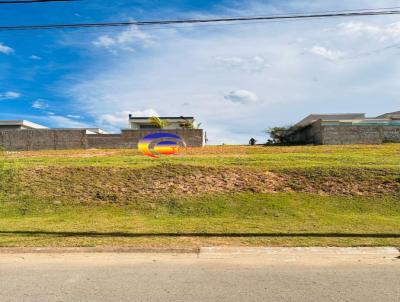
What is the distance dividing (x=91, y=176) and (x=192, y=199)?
432cm

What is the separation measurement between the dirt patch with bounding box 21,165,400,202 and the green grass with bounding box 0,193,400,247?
1.97ft

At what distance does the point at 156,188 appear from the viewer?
13.4 meters

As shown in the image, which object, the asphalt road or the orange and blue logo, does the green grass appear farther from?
the orange and blue logo

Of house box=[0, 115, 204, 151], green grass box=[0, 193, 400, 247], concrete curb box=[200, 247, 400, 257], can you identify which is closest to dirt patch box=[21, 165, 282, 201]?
green grass box=[0, 193, 400, 247]

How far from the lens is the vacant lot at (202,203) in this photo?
8422mm

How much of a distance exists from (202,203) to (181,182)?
200 cm

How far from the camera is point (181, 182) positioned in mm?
13828

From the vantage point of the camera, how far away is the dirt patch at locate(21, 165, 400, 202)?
12906 mm

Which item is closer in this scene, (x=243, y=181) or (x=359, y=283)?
(x=359, y=283)

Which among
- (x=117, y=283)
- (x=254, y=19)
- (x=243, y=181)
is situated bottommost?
(x=117, y=283)

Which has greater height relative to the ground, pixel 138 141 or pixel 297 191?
pixel 138 141

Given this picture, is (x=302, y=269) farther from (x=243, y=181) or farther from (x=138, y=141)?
(x=138, y=141)

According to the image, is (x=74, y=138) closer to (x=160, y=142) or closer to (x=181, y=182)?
(x=160, y=142)

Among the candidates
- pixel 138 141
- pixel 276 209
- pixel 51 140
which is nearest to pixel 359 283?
pixel 276 209
